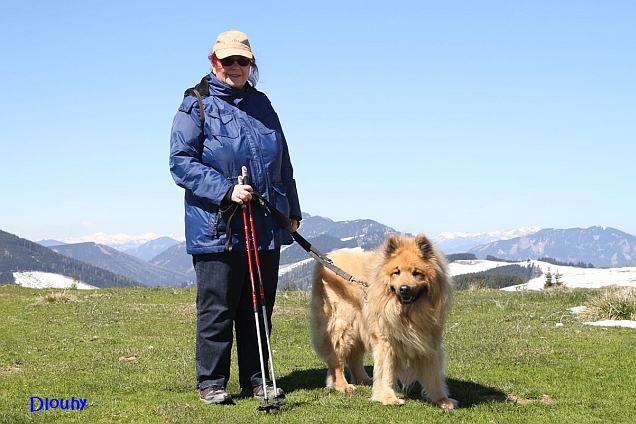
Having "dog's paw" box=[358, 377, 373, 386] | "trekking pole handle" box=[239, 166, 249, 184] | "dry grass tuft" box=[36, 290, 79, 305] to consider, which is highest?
"trekking pole handle" box=[239, 166, 249, 184]

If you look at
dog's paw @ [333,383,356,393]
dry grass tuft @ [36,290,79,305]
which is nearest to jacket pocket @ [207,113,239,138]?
dog's paw @ [333,383,356,393]

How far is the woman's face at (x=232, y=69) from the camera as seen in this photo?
6.74 m

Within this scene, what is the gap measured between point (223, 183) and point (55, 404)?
290 cm

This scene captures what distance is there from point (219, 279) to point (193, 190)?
954 mm

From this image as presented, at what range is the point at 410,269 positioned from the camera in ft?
22.2

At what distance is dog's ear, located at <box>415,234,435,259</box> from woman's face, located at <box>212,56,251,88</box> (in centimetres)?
242

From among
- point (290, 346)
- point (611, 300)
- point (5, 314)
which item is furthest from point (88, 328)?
point (611, 300)

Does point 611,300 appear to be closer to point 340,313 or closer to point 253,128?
point 340,313

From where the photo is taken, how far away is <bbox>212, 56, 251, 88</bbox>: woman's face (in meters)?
6.74

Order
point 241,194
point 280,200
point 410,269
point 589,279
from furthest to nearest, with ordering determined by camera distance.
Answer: point 589,279 < point 280,200 < point 410,269 < point 241,194

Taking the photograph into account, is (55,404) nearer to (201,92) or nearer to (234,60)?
(201,92)

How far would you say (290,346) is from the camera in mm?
11094

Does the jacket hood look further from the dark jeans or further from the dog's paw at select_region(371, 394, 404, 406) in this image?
the dog's paw at select_region(371, 394, 404, 406)

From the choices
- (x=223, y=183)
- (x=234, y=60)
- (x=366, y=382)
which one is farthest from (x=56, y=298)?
(x=234, y=60)
